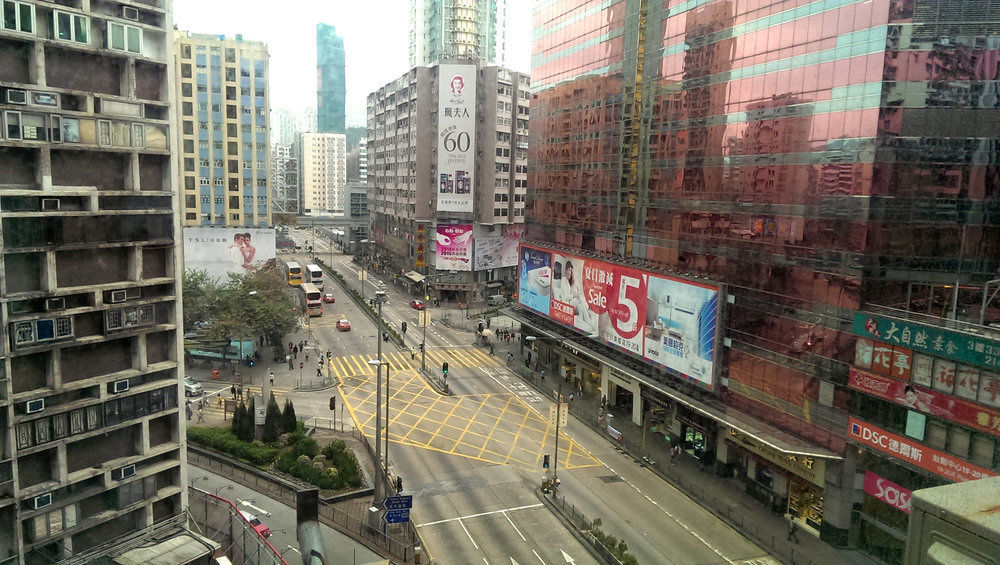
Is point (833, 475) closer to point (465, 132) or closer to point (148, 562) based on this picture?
point (148, 562)

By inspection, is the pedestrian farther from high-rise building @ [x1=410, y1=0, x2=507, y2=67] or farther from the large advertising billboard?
high-rise building @ [x1=410, y1=0, x2=507, y2=67]

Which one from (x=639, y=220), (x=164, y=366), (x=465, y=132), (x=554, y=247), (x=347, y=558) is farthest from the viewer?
(x=465, y=132)

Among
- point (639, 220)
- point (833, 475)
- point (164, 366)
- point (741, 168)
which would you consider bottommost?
point (833, 475)

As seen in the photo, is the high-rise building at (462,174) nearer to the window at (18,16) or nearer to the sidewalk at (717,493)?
the sidewalk at (717,493)

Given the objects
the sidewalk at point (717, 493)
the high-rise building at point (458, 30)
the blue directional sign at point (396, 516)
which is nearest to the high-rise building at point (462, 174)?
the high-rise building at point (458, 30)

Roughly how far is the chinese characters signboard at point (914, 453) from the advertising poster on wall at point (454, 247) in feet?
239

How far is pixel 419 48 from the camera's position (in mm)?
132000

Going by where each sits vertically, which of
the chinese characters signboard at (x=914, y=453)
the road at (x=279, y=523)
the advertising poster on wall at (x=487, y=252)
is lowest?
the road at (x=279, y=523)

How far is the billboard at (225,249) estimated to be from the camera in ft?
280

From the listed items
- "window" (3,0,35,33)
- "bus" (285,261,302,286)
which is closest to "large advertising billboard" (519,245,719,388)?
"window" (3,0,35,33)

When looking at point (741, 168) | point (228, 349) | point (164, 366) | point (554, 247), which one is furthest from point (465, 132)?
point (164, 366)

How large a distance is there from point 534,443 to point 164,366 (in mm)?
28540

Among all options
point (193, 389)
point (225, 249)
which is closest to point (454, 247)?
point (225, 249)

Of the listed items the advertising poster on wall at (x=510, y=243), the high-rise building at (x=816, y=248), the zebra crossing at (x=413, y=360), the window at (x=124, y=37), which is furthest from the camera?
the advertising poster on wall at (x=510, y=243)
